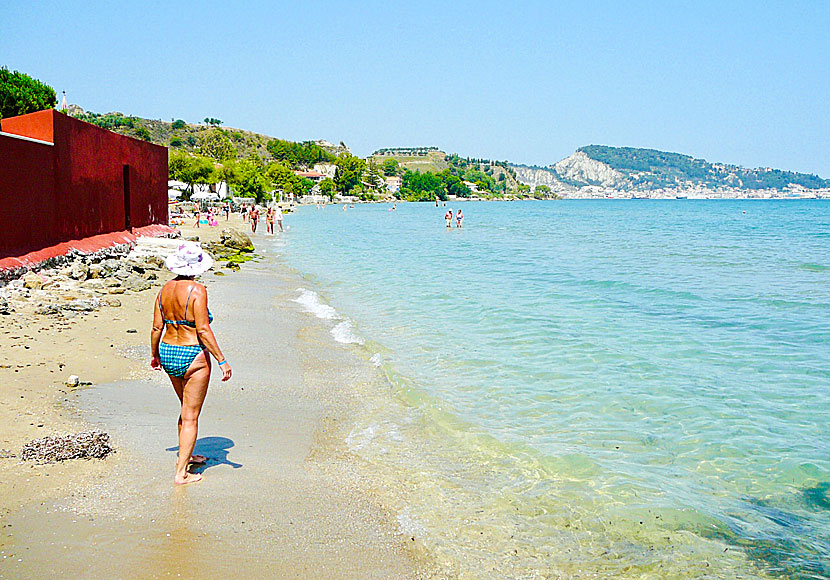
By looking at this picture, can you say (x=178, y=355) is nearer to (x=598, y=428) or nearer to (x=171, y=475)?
(x=171, y=475)

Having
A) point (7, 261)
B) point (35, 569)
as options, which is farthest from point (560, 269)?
point (35, 569)

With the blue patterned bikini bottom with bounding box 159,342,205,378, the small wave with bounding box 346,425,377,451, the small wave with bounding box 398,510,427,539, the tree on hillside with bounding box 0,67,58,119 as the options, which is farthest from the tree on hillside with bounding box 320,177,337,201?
the small wave with bounding box 398,510,427,539

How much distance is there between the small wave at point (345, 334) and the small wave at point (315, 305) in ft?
3.06

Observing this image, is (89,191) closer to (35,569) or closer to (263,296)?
(263,296)

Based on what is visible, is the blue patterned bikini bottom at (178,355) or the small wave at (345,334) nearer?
the blue patterned bikini bottom at (178,355)

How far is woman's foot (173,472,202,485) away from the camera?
16.3 ft

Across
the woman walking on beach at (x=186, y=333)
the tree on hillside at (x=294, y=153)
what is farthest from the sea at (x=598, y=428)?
the tree on hillside at (x=294, y=153)

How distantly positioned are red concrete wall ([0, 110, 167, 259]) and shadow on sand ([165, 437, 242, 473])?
899 cm

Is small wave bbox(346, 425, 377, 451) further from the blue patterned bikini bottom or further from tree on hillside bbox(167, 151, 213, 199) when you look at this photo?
tree on hillside bbox(167, 151, 213, 199)

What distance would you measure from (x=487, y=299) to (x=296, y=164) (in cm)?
17757

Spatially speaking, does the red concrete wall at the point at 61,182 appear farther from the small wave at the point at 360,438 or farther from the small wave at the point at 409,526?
the small wave at the point at 409,526

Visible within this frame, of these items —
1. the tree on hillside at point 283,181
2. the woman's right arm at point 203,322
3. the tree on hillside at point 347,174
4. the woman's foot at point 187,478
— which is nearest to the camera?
the woman's right arm at point 203,322

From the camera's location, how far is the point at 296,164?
187 metres

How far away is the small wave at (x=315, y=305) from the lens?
14117 mm
